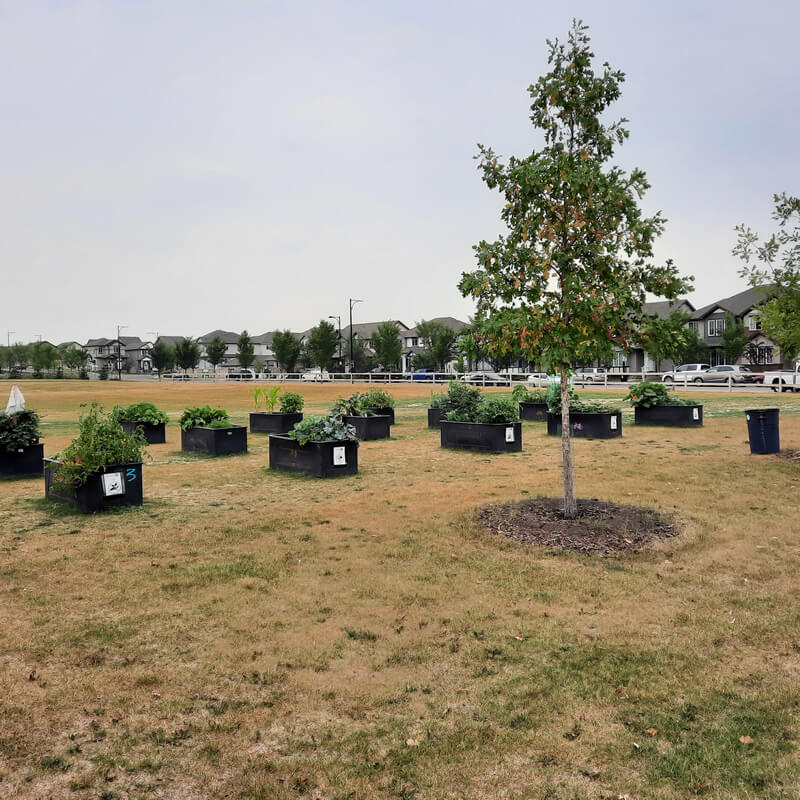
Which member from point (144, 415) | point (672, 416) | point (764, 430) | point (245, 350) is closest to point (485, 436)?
point (764, 430)

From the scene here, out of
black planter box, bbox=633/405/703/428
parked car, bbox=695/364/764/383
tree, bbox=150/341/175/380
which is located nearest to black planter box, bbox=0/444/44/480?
black planter box, bbox=633/405/703/428

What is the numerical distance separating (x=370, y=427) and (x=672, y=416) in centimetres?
982

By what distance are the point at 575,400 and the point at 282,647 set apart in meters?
15.3

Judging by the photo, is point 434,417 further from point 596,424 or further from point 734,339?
point 734,339

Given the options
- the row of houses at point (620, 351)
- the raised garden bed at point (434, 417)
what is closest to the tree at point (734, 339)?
the row of houses at point (620, 351)

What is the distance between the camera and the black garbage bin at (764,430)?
540 inches

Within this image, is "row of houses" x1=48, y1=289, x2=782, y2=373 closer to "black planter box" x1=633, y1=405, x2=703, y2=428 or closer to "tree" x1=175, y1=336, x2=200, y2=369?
"black planter box" x1=633, y1=405, x2=703, y2=428

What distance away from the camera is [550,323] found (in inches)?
298

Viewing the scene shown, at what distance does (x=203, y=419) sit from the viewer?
15945 millimetres

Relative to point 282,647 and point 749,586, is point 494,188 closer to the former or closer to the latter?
point 749,586

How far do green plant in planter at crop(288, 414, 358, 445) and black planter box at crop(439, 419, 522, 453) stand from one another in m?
3.93

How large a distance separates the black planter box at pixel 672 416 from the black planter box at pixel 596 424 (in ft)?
10.1

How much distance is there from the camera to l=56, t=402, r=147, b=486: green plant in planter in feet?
30.1

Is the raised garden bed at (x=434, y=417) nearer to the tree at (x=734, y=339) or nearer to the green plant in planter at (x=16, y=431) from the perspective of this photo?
the green plant in planter at (x=16, y=431)
